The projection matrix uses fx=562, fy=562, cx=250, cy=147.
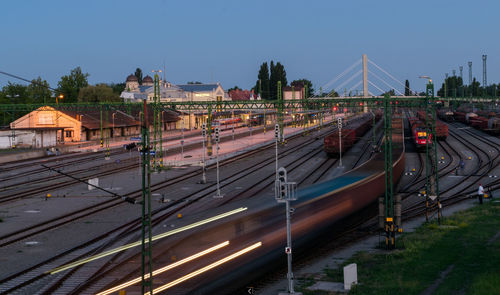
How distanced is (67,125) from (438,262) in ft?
225

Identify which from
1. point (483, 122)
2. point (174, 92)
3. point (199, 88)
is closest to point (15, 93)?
point (174, 92)

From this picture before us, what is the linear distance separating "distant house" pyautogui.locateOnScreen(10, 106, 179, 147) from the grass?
163 ft

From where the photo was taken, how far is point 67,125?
8075 cm

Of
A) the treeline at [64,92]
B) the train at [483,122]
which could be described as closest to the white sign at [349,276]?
the train at [483,122]

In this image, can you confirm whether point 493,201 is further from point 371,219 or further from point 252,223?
point 252,223

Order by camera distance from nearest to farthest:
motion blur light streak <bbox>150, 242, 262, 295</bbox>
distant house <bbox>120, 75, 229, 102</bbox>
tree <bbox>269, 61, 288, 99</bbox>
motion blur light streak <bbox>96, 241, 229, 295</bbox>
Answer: motion blur light streak <bbox>96, 241, 229, 295</bbox> → motion blur light streak <bbox>150, 242, 262, 295</bbox> → distant house <bbox>120, 75, 229, 102</bbox> → tree <bbox>269, 61, 288, 99</bbox>

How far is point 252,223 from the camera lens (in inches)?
659

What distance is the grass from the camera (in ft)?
58.7

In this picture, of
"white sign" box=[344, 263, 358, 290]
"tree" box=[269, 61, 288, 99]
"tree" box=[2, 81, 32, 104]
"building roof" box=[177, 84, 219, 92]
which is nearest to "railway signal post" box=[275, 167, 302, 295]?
"white sign" box=[344, 263, 358, 290]

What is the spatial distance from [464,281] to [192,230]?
377 inches

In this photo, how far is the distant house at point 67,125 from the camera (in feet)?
248

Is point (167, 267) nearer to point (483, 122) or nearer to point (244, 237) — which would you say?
point (244, 237)

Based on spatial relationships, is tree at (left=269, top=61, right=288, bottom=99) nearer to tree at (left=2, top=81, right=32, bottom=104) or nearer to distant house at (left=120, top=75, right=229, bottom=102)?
distant house at (left=120, top=75, right=229, bottom=102)

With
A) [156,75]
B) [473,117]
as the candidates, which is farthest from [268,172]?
[473,117]
